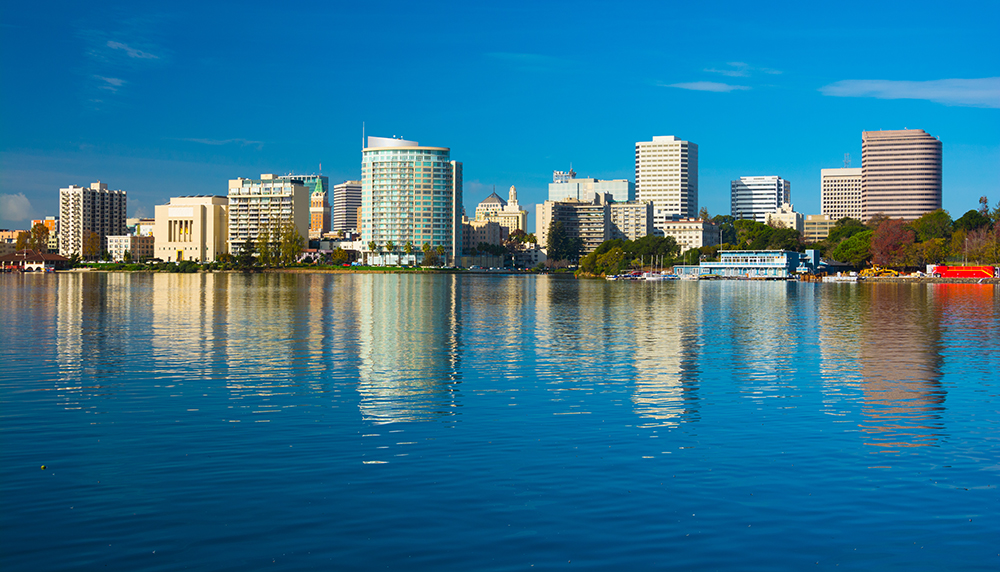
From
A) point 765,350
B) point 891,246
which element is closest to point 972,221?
point 891,246

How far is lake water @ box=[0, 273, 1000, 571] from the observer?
10.5m

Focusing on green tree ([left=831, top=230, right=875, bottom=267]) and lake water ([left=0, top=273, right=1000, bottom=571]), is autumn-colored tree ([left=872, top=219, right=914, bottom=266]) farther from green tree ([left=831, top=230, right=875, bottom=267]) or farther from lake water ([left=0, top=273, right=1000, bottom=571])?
lake water ([left=0, top=273, right=1000, bottom=571])

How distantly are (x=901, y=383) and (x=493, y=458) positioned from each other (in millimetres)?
16228

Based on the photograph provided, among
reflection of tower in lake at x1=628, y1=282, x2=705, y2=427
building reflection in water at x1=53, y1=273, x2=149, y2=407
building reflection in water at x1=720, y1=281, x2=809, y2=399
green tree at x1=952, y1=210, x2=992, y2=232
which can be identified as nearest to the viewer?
reflection of tower in lake at x1=628, y1=282, x2=705, y2=427

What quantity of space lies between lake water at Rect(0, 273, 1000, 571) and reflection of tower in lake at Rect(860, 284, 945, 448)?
0.14 m

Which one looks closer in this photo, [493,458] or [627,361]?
[493,458]

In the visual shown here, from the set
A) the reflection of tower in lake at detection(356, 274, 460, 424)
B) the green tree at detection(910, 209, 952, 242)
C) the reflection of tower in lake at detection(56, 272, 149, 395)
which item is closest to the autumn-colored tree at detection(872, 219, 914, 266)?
the green tree at detection(910, 209, 952, 242)

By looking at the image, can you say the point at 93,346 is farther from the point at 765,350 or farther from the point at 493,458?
the point at 765,350

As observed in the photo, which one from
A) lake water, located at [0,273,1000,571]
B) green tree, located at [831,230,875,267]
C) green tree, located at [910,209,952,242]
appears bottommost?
lake water, located at [0,273,1000,571]

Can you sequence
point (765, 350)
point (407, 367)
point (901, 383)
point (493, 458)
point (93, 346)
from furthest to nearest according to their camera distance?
point (765, 350) < point (93, 346) < point (407, 367) < point (901, 383) < point (493, 458)

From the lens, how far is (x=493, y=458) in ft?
49.1

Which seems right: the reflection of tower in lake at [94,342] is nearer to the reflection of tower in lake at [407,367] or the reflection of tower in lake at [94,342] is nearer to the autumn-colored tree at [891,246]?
the reflection of tower in lake at [407,367]

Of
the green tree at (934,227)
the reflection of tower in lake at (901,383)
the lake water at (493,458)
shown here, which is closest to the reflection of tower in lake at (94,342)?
the lake water at (493,458)

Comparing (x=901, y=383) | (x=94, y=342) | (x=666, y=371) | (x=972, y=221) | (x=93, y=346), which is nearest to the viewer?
(x=901, y=383)
